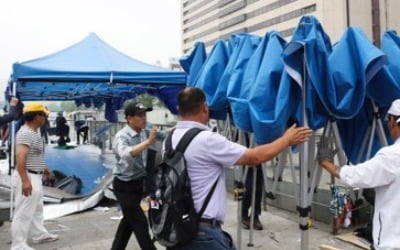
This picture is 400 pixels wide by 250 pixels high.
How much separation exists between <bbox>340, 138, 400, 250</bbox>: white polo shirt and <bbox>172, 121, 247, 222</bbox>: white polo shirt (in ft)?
2.08

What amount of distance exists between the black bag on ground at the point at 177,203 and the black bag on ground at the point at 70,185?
217 inches

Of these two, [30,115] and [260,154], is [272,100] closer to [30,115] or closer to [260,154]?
[260,154]

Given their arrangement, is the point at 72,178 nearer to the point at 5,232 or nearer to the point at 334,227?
the point at 5,232

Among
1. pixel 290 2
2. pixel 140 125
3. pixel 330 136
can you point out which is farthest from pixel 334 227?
pixel 290 2

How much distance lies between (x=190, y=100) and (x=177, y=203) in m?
0.57

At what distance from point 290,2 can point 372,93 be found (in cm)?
5661

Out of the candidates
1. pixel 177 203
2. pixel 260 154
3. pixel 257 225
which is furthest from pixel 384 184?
pixel 257 225

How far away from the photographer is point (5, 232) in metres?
5.16

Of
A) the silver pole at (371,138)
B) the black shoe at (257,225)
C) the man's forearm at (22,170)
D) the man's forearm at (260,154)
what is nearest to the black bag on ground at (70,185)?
the man's forearm at (22,170)

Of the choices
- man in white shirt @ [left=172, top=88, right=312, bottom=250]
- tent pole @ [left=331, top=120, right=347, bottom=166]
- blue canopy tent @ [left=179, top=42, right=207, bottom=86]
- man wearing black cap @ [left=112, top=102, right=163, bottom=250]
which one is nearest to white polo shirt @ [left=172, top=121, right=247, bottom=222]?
man in white shirt @ [left=172, top=88, right=312, bottom=250]

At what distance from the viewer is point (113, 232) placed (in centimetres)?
518

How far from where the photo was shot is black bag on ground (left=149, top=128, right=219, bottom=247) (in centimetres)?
217

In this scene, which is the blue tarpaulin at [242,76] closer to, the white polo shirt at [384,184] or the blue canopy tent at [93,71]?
the white polo shirt at [384,184]

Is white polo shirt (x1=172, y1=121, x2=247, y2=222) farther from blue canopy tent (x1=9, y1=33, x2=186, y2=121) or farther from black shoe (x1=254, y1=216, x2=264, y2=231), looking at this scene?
blue canopy tent (x1=9, y1=33, x2=186, y2=121)
